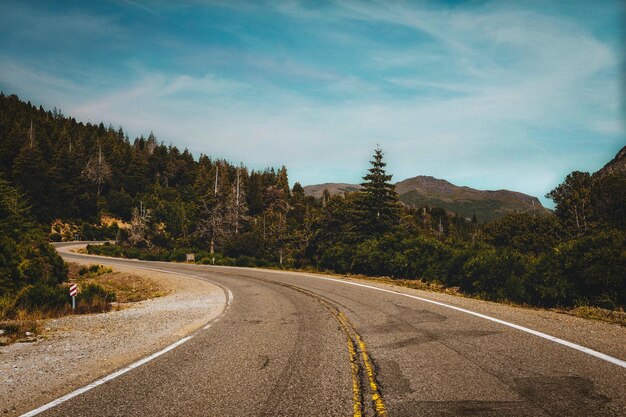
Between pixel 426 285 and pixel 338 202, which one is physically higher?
pixel 338 202

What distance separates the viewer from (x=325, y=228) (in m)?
40.8

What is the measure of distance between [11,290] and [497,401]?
59.2 ft

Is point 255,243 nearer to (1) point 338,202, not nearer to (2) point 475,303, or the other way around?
(1) point 338,202

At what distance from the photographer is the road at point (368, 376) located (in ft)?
12.5

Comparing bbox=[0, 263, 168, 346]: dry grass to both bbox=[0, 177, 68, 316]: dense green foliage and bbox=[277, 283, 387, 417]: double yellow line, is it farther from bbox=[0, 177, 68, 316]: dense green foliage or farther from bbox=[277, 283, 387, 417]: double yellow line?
bbox=[277, 283, 387, 417]: double yellow line

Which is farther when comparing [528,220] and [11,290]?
[528,220]

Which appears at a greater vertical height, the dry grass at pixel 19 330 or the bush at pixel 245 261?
the dry grass at pixel 19 330

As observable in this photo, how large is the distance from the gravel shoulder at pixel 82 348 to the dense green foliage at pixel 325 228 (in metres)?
8.55

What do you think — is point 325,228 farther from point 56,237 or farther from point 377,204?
point 56,237

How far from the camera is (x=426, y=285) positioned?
16.5 metres

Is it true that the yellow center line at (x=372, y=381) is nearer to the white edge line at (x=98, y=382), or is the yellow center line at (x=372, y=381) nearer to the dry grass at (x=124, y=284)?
the white edge line at (x=98, y=382)

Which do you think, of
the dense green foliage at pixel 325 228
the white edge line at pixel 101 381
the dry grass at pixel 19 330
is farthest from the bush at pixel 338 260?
the white edge line at pixel 101 381

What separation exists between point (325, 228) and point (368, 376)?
36124 mm

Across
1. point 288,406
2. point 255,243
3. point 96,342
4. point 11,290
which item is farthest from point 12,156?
point 288,406
